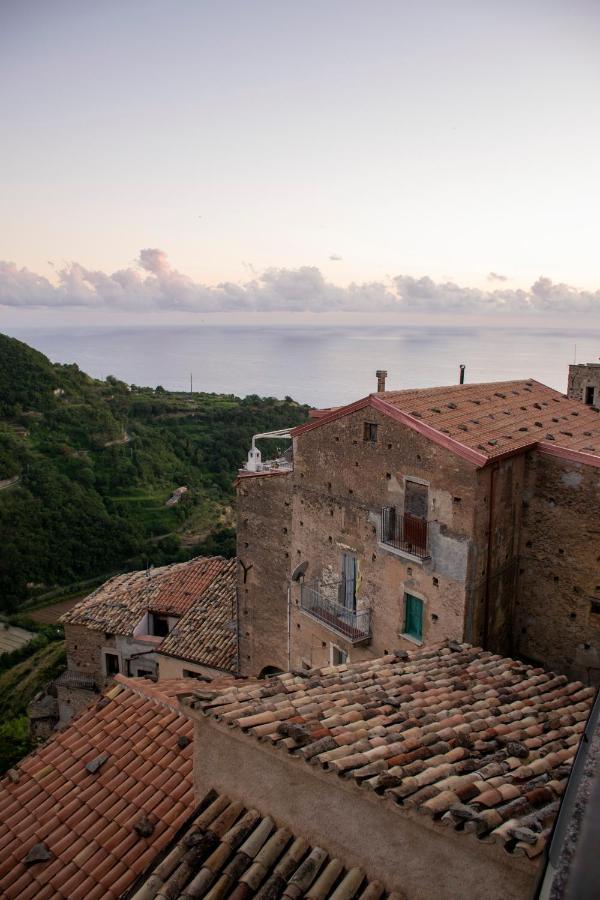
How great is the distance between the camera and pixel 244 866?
5598 millimetres

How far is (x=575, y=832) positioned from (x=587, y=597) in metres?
10.7

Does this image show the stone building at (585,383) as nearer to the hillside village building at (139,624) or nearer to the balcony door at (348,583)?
the balcony door at (348,583)

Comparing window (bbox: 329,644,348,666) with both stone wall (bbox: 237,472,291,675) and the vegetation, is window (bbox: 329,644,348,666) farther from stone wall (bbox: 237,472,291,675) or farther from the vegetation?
the vegetation

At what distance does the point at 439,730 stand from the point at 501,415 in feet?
26.6

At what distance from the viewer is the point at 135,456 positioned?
5553cm

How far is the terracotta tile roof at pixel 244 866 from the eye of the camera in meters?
5.27

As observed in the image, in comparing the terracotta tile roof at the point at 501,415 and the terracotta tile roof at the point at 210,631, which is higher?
the terracotta tile roof at the point at 501,415

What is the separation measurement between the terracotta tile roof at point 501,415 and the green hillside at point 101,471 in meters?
32.8

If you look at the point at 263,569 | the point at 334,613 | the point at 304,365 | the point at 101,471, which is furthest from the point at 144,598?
the point at 304,365

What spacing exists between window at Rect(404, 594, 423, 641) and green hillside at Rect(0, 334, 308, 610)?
1306 inches

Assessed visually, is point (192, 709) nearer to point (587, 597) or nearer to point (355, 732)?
point (355, 732)

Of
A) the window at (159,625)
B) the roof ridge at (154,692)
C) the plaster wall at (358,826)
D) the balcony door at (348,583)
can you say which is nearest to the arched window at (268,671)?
the balcony door at (348,583)

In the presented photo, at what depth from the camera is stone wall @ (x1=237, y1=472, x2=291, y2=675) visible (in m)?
16.2

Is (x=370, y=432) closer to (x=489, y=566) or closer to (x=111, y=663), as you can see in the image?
(x=489, y=566)
